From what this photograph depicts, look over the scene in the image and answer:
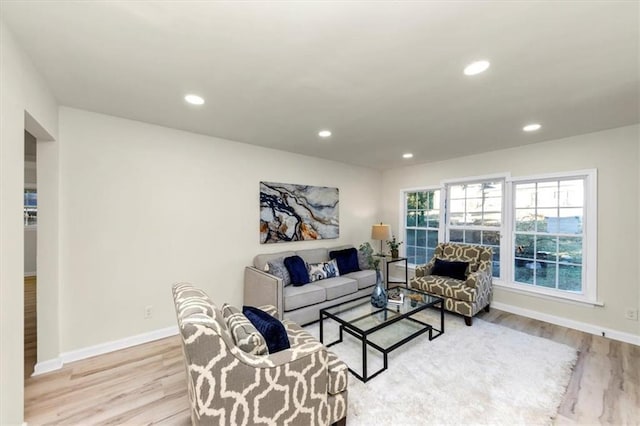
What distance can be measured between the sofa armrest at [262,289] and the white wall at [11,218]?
6.03 feet

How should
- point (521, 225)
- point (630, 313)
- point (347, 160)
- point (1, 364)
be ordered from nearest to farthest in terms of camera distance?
point (1, 364) → point (630, 313) → point (521, 225) → point (347, 160)

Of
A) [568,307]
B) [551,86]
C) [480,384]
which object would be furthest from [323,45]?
[568,307]

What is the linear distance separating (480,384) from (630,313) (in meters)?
2.29

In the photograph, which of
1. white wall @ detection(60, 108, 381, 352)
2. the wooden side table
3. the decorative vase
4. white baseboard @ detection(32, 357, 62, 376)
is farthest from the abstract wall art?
white baseboard @ detection(32, 357, 62, 376)

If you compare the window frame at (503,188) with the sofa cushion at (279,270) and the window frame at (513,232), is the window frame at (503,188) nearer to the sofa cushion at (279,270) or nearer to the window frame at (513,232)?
the window frame at (513,232)

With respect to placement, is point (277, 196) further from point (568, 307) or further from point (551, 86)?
point (568, 307)

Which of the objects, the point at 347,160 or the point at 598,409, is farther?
the point at 347,160

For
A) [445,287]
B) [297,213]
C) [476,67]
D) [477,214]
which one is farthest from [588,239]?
[297,213]

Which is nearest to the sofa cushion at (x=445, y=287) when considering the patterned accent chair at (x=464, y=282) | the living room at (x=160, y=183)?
the patterned accent chair at (x=464, y=282)

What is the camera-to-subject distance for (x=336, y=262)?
413 centimetres

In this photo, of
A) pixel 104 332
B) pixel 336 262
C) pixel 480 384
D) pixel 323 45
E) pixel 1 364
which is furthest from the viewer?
pixel 336 262

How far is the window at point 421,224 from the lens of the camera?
4.88 meters

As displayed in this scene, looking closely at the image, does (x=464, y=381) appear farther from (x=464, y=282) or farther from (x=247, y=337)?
(x=247, y=337)

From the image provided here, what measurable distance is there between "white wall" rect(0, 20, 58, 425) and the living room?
12mm
